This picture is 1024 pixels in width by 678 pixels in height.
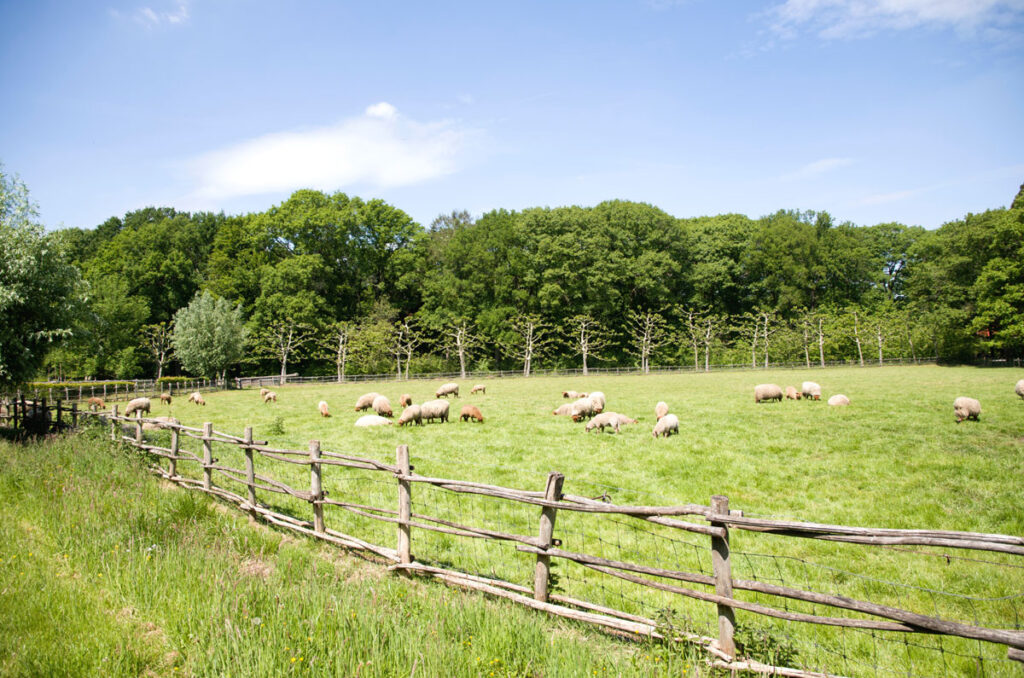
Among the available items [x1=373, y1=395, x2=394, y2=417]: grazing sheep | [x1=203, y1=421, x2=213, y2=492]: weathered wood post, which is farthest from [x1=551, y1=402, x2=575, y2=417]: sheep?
[x1=203, y1=421, x2=213, y2=492]: weathered wood post

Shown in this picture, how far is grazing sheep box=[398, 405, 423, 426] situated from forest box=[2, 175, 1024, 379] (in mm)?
34379

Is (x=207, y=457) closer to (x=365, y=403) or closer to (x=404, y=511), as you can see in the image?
(x=404, y=511)

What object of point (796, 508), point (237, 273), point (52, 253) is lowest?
point (796, 508)

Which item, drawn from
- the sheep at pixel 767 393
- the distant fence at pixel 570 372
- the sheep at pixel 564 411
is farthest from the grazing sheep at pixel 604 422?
the distant fence at pixel 570 372

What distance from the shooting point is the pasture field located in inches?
222

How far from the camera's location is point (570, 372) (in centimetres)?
5762

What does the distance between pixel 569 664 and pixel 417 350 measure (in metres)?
58.8

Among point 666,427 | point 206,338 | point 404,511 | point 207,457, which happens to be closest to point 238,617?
point 404,511

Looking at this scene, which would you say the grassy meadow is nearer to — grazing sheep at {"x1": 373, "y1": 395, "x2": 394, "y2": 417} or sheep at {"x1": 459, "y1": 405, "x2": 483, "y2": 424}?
sheep at {"x1": 459, "y1": 405, "x2": 483, "y2": 424}

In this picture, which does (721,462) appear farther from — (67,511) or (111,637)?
(67,511)

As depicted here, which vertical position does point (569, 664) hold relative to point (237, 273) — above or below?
below

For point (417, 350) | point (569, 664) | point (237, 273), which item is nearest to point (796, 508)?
point (569, 664)

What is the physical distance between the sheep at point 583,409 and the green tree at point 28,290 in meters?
16.0

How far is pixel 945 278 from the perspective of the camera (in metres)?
50.2
